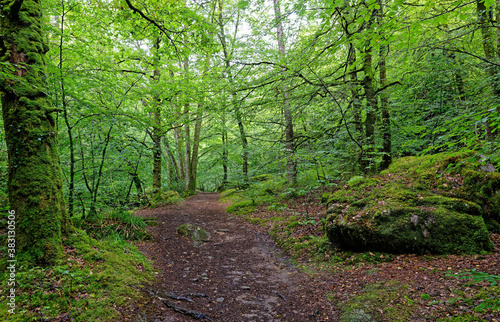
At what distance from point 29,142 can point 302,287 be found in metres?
5.31

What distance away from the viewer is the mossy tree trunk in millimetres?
3252

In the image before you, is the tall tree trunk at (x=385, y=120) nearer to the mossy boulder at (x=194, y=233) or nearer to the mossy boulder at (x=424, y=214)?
the mossy boulder at (x=424, y=214)

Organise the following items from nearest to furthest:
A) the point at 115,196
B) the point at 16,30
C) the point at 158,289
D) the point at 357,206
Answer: the point at 16,30
the point at 158,289
the point at 357,206
the point at 115,196

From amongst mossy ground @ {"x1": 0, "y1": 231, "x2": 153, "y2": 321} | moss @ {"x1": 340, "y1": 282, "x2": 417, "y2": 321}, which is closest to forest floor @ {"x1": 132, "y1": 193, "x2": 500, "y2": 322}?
moss @ {"x1": 340, "y1": 282, "x2": 417, "y2": 321}

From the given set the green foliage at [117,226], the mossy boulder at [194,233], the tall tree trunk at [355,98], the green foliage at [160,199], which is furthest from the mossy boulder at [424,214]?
the green foliage at [160,199]

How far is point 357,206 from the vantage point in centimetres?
514

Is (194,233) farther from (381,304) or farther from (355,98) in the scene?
(355,98)

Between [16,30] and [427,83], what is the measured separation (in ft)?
33.7

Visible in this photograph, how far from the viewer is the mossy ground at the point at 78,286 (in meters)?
2.61

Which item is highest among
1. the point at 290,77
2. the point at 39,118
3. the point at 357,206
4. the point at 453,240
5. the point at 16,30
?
the point at 290,77

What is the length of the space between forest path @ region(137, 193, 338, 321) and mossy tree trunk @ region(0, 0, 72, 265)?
1.96m

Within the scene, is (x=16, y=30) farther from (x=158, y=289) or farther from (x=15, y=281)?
(x=158, y=289)

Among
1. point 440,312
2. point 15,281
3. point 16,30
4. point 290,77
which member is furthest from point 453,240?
point 16,30

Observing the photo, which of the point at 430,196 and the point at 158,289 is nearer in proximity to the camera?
the point at 158,289
